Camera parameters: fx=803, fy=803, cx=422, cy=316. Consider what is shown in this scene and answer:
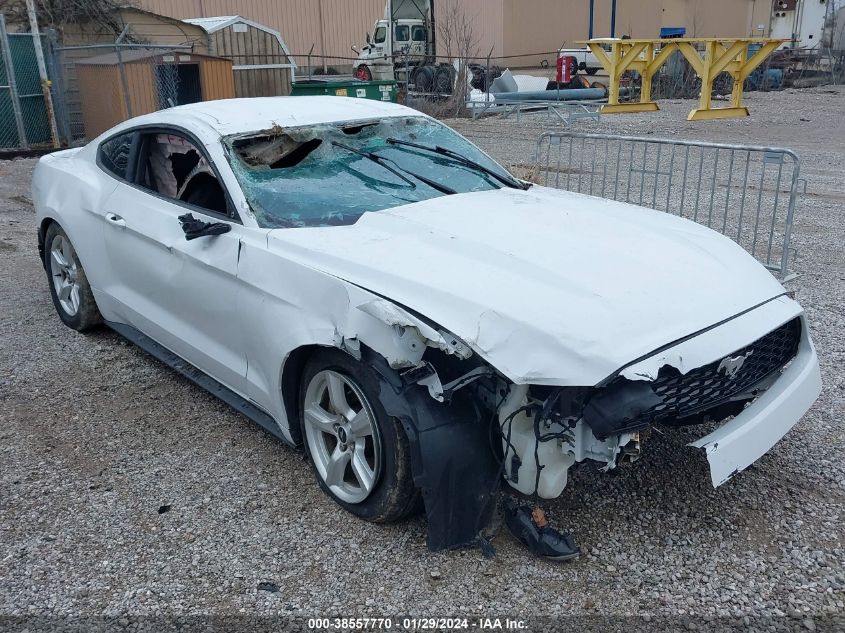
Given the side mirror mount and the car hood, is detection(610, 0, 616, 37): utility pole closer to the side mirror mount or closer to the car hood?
the car hood

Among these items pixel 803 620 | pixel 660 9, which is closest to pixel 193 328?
pixel 803 620

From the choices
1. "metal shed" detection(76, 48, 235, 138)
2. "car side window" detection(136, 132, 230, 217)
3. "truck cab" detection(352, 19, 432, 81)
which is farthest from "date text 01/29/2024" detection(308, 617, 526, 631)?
"truck cab" detection(352, 19, 432, 81)

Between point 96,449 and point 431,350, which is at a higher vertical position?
point 431,350

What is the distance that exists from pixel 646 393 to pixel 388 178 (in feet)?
6.62

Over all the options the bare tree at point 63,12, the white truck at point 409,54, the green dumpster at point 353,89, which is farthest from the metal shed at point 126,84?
the white truck at point 409,54

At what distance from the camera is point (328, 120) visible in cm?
444

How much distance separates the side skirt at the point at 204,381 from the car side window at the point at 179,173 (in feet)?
2.82

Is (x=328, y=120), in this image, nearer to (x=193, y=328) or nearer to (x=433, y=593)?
(x=193, y=328)

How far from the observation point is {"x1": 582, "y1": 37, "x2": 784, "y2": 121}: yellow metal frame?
53.5 feet

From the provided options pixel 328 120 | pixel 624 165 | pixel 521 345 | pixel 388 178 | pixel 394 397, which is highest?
pixel 328 120

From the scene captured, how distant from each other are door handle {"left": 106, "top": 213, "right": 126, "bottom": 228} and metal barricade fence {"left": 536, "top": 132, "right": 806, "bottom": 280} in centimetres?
381

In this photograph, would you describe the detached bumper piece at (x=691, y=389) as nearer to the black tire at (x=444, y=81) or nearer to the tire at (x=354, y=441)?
the tire at (x=354, y=441)

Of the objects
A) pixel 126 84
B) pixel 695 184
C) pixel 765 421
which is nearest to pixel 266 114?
pixel 765 421

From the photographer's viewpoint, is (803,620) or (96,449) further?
(96,449)
